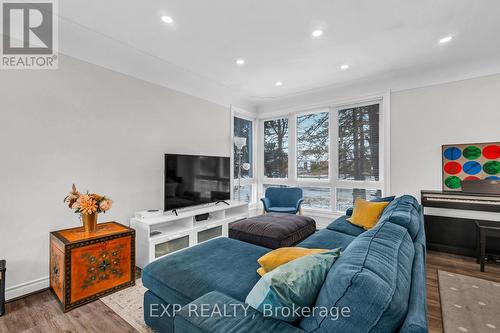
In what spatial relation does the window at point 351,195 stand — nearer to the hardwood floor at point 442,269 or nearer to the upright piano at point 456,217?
the upright piano at point 456,217

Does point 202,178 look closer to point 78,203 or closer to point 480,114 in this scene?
point 78,203

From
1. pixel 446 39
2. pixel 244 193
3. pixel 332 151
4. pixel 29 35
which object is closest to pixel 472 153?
pixel 446 39

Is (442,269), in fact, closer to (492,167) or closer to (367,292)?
(492,167)

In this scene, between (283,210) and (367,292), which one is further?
(283,210)

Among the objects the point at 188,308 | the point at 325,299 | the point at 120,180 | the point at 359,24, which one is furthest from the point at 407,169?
the point at 120,180

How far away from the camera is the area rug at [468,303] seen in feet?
6.06

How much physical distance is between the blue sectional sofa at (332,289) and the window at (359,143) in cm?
271

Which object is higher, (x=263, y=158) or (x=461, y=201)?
(x=263, y=158)

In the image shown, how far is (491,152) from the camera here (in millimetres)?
3154

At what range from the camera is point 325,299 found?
91 cm

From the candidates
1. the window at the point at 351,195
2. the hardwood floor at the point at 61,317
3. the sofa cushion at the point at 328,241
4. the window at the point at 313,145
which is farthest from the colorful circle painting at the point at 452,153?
the sofa cushion at the point at 328,241

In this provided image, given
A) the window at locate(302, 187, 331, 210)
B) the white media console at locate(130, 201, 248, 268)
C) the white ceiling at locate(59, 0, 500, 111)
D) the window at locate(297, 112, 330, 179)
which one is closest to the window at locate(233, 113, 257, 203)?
the white media console at locate(130, 201, 248, 268)

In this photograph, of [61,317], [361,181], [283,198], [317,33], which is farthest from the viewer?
[283,198]

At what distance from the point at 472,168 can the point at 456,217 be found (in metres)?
0.71
